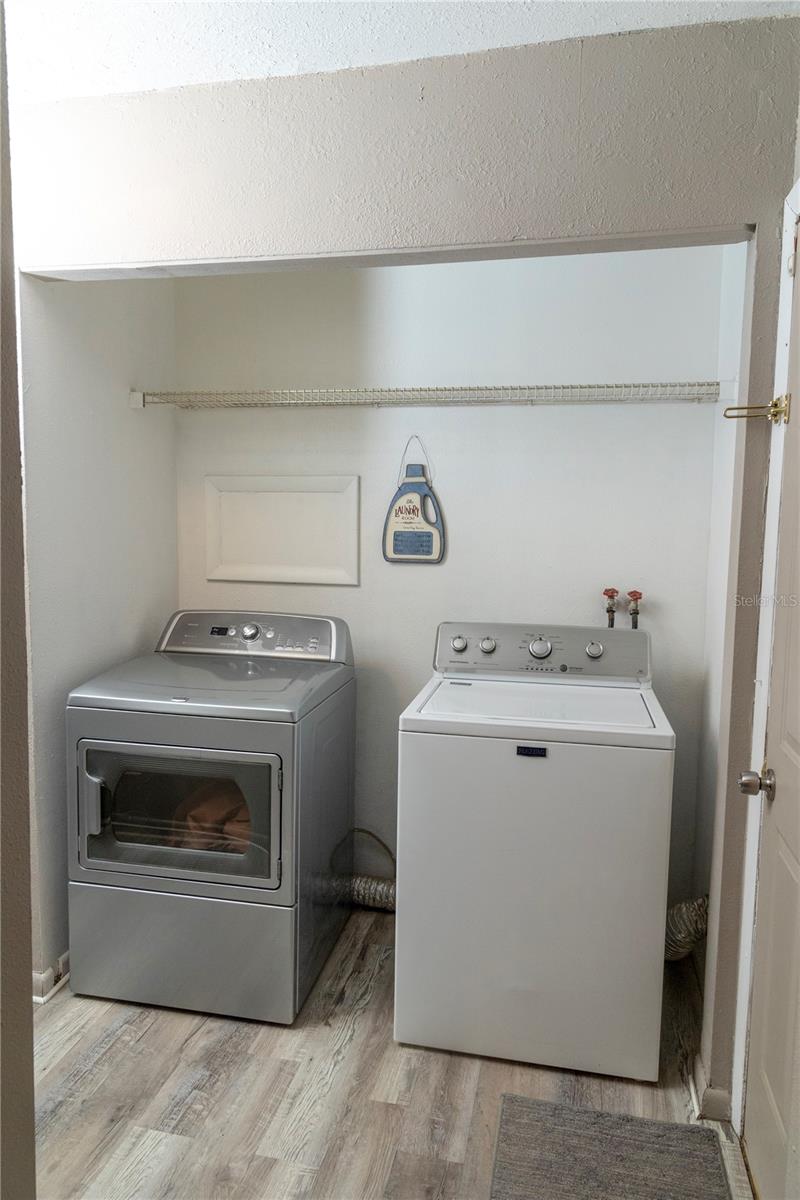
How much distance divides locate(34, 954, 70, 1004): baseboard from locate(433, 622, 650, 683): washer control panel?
4.68 feet

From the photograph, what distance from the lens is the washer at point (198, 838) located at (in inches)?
87.2

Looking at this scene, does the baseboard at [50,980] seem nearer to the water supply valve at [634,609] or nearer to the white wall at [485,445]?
the white wall at [485,445]

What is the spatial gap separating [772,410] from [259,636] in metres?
1.69

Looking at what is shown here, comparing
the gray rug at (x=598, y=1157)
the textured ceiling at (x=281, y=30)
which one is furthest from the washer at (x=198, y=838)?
the textured ceiling at (x=281, y=30)

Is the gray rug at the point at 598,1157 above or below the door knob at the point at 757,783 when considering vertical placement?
below

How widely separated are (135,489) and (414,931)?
1.63m

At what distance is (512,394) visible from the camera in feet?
8.80

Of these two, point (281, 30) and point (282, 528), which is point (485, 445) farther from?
point (281, 30)

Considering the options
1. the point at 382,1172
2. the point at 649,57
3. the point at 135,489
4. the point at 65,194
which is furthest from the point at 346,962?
the point at 649,57

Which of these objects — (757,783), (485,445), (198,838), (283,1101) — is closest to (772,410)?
(757,783)

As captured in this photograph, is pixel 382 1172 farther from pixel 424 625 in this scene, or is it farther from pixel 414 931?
pixel 424 625

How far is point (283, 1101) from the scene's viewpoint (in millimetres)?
1984

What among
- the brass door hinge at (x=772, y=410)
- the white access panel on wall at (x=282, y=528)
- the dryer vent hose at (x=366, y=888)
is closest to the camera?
the brass door hinge at (x=772, y=410)

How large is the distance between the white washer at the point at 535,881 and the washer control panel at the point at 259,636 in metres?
0.59
